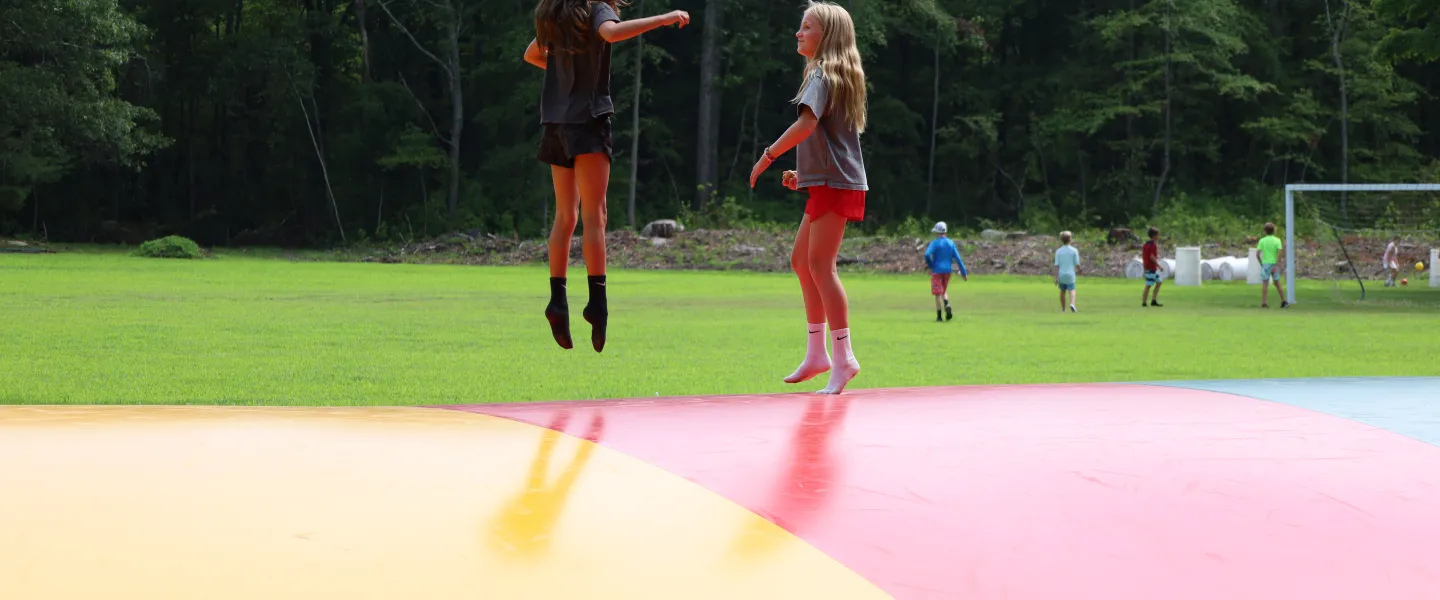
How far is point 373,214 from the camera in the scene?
51.1m

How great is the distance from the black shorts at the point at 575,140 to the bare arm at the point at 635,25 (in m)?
0.33

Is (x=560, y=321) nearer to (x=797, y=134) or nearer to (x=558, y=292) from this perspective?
(x=558, y=292)

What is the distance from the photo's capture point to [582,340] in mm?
13875

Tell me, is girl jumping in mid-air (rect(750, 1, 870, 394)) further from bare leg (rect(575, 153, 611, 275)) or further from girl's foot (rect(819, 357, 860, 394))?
bare leg (rect(575, 153, 611, 275))

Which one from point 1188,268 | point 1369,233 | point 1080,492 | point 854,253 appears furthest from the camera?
point 854,253

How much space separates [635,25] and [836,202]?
1.28 meters

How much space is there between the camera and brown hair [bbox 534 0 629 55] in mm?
4848

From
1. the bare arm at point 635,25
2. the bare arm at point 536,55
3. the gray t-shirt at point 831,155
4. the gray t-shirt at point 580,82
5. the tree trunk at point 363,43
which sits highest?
the tree trunk at point 363,43

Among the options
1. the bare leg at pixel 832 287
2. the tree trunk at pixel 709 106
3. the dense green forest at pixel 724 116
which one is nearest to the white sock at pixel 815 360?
the bare leg at pixel 832 287

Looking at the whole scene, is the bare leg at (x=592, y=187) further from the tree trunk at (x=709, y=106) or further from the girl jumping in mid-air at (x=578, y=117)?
the tree trunk at (x=709, y=106)

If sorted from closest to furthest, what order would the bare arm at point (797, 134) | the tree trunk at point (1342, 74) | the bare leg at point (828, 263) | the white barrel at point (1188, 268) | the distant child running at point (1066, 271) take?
1. the bare arm at point (797, 134)
2. the bare leg at point (828, 263)
3. the distant child running at point (1066, 271)
4. the white barrel at point (1188, 268)
5. the tree trunk at point (1342, 74)

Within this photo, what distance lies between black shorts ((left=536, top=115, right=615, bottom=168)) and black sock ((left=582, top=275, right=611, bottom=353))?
0.47 metres

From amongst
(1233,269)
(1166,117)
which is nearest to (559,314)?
(1233,269)

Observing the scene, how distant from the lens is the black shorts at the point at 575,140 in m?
5.00
